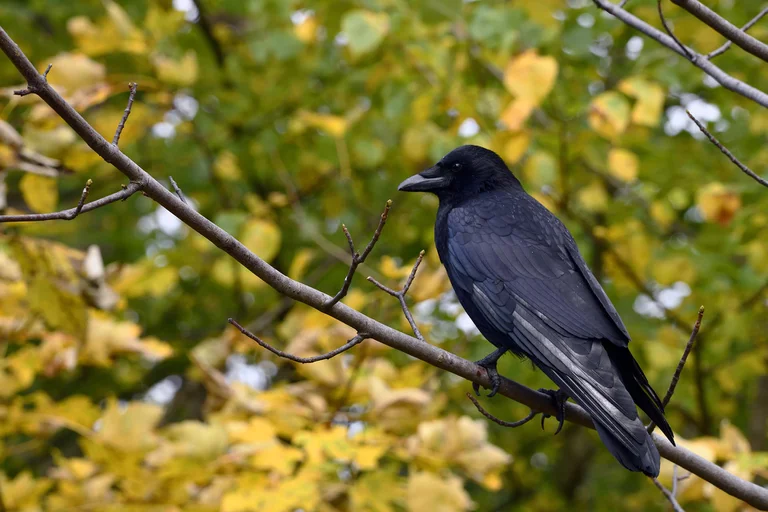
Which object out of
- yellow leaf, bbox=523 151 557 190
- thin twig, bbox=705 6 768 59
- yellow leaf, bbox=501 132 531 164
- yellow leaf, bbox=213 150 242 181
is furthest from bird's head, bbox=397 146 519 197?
yellow leaf, bbox=213 150 242 181

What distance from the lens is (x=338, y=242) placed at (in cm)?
649

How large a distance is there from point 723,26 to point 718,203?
2.20 meters

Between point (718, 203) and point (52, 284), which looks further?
point (718, 203)

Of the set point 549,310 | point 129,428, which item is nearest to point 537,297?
point 549,310

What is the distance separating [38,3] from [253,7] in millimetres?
1866

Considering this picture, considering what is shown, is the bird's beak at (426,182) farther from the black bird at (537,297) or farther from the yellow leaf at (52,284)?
the yellow leaf at (52,284)

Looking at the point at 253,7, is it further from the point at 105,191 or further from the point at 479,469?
the point at 479,469

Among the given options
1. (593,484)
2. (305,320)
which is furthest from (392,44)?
(593,484)


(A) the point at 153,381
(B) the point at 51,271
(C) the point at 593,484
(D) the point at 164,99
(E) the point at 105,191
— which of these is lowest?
(C) the point at 593,484

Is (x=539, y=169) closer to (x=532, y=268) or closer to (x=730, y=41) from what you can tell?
(x=532, y=268)

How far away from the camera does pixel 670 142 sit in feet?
20.5

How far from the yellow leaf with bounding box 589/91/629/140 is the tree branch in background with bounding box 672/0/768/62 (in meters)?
1.74

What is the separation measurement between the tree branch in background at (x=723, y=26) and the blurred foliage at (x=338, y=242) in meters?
1.52

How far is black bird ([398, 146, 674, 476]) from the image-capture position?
2.73 m
